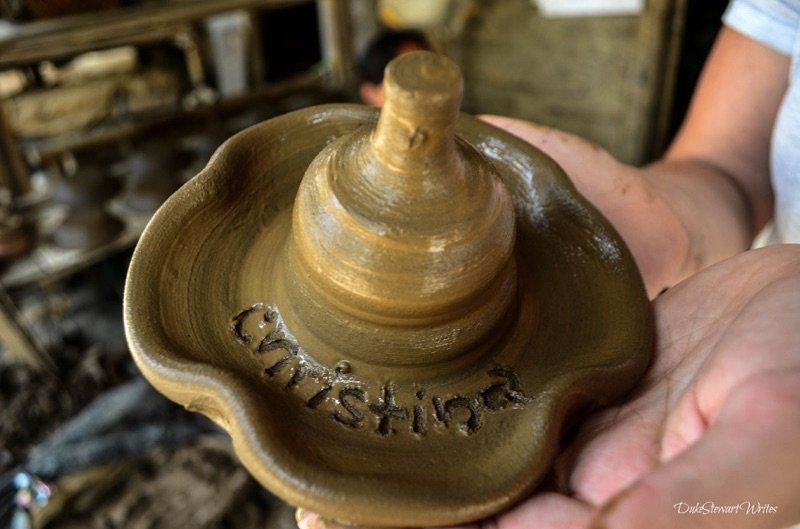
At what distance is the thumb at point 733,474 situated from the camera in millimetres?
683

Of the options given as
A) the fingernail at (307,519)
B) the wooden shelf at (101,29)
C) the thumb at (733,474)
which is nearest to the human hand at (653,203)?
the thumb at (733,474)

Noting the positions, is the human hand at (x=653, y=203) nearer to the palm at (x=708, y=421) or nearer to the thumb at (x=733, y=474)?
the palm at (x=708, y=421)

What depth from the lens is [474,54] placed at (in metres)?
3.94

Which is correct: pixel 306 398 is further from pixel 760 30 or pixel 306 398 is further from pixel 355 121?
pixel 760 30

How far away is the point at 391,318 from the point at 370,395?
14cm

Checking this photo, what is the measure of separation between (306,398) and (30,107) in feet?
9.63

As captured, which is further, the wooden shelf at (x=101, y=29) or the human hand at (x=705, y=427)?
the wooden shelf at (x=101, y=29)

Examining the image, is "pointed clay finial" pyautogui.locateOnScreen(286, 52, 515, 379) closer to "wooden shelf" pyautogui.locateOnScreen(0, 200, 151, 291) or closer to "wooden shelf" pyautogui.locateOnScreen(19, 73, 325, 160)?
"wooden shelf" pyautogui.locateOnScreen(0, 200, 151, 291)

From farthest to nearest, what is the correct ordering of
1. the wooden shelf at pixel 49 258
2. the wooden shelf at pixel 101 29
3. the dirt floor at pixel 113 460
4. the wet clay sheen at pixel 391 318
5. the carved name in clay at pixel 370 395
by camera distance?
the wooden shelf at pixel 49 258 < the wooden shelf at pixel 101 29 < the dirt floor at pixel 113 460 < the carved name in clay at pixel 370 395 < the wet clay sheen at pixel 391 318

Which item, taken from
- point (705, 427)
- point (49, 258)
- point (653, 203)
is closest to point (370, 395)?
point (705, 427)

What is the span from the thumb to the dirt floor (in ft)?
5.56

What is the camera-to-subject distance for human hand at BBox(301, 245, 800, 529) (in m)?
0.70

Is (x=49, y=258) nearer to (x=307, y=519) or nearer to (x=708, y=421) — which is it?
(x=307, y=519)

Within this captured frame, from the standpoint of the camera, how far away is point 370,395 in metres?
1.07
